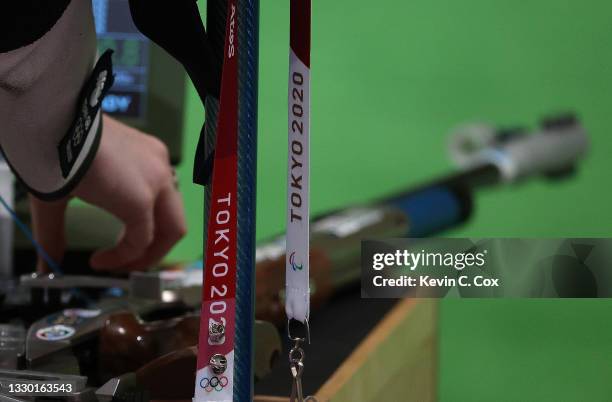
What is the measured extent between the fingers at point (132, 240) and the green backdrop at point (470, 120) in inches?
1.6

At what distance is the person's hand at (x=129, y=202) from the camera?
3.12 ft

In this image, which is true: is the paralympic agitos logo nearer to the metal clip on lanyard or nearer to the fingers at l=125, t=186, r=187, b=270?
the metal clip on lanyard

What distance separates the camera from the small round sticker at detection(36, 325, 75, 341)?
2.69ft

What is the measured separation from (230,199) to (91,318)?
0.71ft

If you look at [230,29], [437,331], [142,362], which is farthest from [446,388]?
[230,29]

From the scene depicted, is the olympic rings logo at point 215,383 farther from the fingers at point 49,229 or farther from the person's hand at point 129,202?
the fingers at point 49,229

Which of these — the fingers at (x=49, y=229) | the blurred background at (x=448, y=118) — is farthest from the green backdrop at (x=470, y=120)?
the fingers at (x=49, y=229)

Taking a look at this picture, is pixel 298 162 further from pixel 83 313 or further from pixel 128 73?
pixel 128 73

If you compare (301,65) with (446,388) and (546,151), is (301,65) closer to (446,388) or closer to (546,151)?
(446,388)

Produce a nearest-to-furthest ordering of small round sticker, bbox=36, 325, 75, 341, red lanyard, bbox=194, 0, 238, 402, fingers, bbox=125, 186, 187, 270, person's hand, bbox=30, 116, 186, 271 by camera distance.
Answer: red lanyard, bbox=194, 0, 238, 402, small round sticker, bbox=36, 325, 75, 341, person's hand, bbox=30, 116, 186, 271, fingers, bbox=125, 186, 187, 270

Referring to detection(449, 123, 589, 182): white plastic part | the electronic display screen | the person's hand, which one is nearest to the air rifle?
detection(449, 123, 589, 182): white plastic part

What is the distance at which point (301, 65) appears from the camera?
2.41 ft

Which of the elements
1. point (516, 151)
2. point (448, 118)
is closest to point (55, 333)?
point (448, 118)

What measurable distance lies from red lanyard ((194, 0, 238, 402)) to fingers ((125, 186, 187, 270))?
362mm
